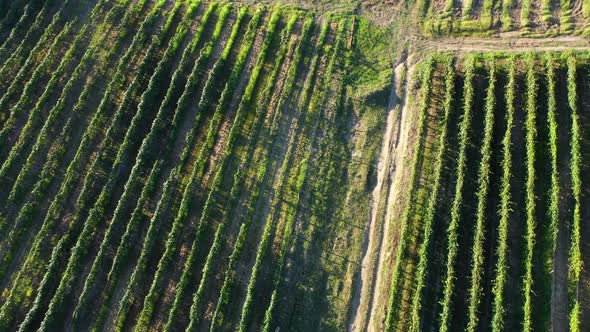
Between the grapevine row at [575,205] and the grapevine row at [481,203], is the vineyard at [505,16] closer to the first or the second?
the grapevine row at [575,205]

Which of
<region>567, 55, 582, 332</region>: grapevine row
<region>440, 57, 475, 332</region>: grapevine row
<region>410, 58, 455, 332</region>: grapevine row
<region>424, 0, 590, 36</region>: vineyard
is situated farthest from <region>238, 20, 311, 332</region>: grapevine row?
<region>567, 55, 582, 332</region>: grapevine row

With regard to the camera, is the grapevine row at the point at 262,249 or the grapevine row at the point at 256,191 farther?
the grapevine row at the point at 256,191

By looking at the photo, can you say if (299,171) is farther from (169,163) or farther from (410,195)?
(169,163)

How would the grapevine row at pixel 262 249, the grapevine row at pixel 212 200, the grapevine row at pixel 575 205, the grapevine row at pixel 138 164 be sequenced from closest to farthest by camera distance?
the grapevine row at pixel 575 205, the grapevine row at pixel 262 249, the grapevine row at pixel 212 200, the grapevine row at pixel 138 164

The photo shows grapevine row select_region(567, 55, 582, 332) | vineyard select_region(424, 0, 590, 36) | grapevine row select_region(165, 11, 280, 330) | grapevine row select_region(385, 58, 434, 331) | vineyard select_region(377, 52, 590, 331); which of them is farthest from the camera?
vineyard select_region(424, 0, 590, 36)

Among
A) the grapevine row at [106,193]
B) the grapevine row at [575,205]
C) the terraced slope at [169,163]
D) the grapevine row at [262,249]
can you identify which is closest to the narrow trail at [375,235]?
the terraced slope at [169,163]

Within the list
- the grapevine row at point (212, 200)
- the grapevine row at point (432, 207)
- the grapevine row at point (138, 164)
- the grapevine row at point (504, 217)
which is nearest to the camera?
the grapevine row at point (504, 217)

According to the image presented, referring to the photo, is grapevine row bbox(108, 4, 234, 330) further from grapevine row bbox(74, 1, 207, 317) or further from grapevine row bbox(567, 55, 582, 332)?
grapevine row bbox(567, 55, 582, 332)

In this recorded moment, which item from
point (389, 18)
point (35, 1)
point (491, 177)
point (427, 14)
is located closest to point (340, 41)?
point (389, 18)
